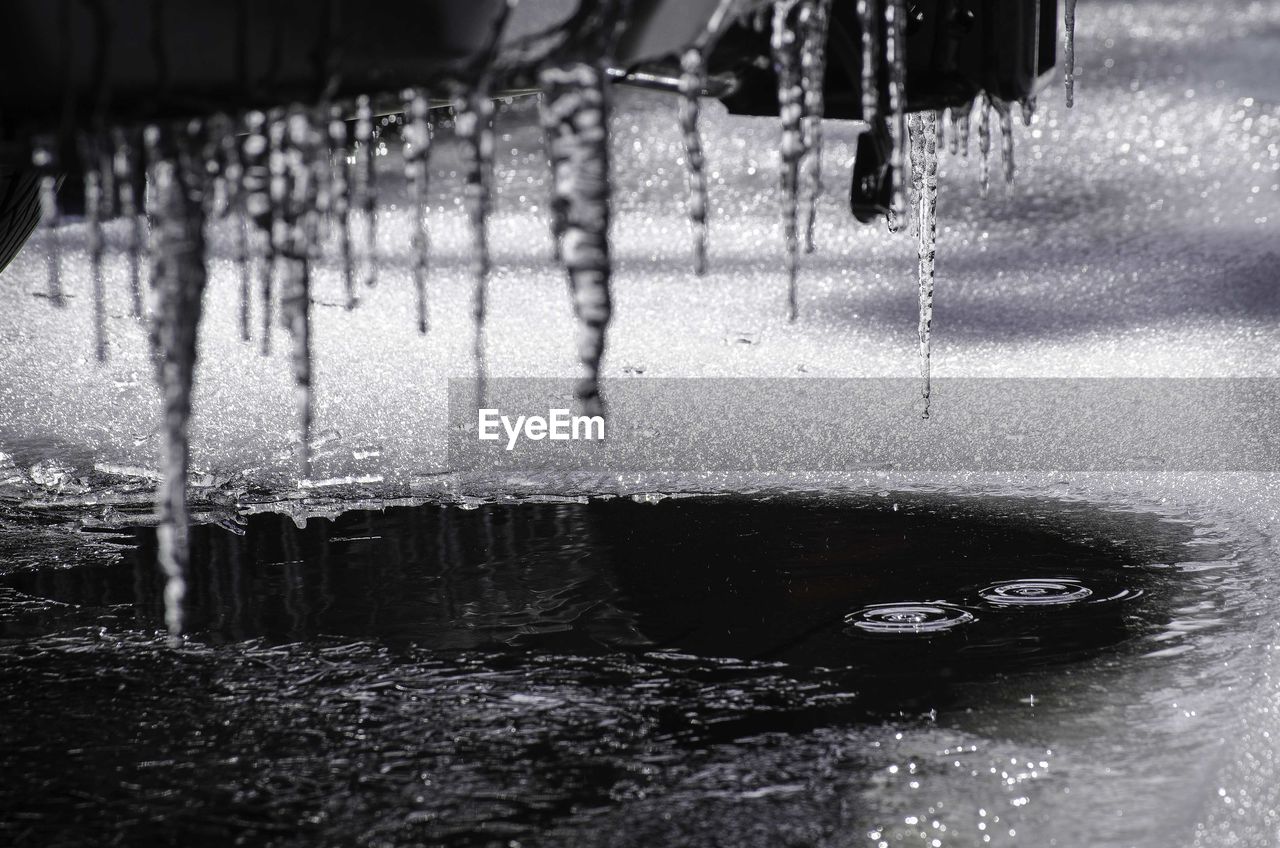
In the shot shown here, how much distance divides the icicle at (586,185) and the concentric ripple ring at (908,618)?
1568 millimetres

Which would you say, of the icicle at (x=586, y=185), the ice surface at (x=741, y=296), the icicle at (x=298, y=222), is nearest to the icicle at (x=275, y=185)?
the icicle at (x=298, y=222)

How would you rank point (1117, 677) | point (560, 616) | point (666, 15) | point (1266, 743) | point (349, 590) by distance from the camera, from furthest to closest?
point (349, 590) < point (560, 616) < point (1117, 677) < point (1266, 743) < point (666, 15)

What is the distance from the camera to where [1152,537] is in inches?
169

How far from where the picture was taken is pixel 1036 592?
3605 mm

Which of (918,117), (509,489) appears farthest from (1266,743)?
(509,489)

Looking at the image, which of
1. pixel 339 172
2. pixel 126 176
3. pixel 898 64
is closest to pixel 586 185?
pixel 339 172

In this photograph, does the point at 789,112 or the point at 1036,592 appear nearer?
the point at 789,112

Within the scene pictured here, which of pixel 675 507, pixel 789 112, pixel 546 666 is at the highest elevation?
pixel 789 112

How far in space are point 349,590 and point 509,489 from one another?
58.5 inches

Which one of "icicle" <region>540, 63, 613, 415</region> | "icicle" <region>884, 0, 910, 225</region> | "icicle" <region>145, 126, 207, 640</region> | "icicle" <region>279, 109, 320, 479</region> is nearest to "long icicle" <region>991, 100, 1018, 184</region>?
"icicle" <region>884, 0, 910, 225</region>

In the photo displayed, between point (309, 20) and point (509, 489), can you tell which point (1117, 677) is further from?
point (509, 489)

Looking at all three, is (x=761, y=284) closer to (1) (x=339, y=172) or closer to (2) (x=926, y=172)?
(2) (x=926, y=172)

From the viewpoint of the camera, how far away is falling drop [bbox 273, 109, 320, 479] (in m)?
1.96

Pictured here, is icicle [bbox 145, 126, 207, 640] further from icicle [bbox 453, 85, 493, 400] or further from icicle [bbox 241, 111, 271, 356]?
icicle [bbox 453, 85, 493, 400]
